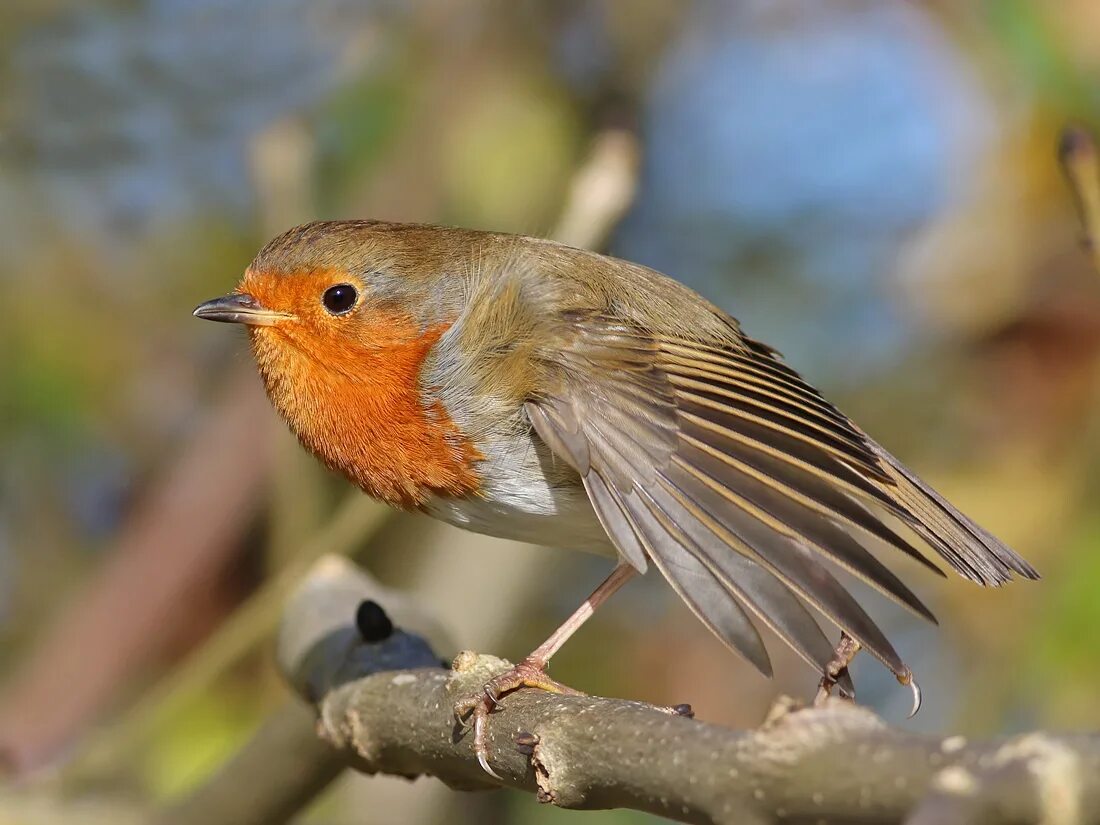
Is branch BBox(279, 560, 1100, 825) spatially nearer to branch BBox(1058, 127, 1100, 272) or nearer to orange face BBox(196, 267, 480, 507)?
orange face BBox(196, 267, 480, 507)

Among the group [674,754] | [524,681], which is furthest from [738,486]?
[674,754]

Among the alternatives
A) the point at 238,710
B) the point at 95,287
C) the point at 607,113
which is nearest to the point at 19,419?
the point at 95,287

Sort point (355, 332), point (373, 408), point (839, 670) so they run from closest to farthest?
point (839, 670) < point (373, 408) < point (355, 332)

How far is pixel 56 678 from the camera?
13.8 feet

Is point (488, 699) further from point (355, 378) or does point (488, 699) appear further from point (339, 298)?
point (339, 298)

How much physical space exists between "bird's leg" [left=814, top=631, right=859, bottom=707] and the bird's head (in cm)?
86

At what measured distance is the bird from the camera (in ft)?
7.12

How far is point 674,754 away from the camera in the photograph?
1607 millimetres

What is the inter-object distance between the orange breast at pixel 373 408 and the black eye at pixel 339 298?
6cm

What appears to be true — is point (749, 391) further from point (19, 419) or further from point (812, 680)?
point (19, 419)

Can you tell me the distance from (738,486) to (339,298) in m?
1.06

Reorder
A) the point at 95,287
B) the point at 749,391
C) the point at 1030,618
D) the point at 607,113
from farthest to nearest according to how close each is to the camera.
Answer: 1. the point at 95,287
2. the point at 607,113
3. the point at 1030,618
4. the point at 749,391

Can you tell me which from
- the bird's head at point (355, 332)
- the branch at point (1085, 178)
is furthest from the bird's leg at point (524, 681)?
the branch at point (1085, 178)

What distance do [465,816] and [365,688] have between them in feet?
6.53
